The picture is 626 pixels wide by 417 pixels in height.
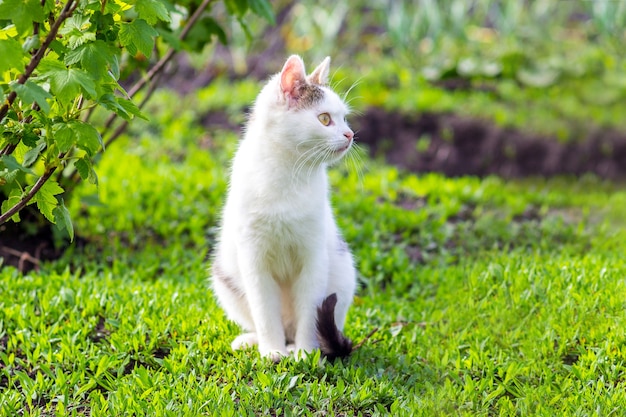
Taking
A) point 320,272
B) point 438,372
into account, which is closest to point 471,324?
point 438,372

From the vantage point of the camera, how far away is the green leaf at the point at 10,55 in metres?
2.35

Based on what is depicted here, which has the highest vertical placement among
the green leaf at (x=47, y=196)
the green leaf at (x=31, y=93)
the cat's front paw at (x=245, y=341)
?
the green leaf at (x=31, y=93)

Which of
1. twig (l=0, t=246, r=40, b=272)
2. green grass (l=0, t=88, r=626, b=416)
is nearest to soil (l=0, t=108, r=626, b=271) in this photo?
green grass (l=0, t=88, r=626, b=416)

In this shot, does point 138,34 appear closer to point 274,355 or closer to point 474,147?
point 274,355

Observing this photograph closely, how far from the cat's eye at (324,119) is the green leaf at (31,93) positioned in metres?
1.32

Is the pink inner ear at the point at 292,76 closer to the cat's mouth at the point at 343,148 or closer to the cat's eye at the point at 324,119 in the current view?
the cat's eye at the point at 324,119

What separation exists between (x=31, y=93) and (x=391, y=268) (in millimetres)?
3261

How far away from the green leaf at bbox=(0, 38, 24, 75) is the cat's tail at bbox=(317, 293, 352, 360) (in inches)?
65.5

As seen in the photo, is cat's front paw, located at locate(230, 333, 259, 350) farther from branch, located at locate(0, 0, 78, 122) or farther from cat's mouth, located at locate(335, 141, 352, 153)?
branch, located at locate(0, 0, 78, 122)

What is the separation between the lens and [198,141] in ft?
25.8

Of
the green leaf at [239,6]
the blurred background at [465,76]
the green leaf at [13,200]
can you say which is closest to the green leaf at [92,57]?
the green leaf at [13,200]

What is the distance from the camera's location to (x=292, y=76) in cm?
341

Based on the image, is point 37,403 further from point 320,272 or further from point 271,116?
point 271,116

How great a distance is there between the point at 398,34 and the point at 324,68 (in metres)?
5.61
